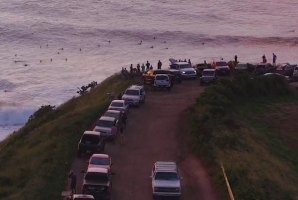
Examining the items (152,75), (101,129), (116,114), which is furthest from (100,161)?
(152,75)

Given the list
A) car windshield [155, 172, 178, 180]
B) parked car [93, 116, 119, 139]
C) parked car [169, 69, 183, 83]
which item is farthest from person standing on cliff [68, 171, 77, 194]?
parked car [169, 69, 183, 83]

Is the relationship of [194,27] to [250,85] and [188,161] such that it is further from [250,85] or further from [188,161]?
[188,161]

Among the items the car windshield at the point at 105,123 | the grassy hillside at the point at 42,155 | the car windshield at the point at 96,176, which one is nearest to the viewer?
the car windshield at the point at 96,176

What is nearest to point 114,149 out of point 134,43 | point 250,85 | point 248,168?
point 248,168

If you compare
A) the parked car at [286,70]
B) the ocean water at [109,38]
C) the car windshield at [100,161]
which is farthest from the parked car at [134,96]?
the ocean water at [109,38]

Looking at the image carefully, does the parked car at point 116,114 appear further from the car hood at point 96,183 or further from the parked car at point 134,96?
the car hood at point 96,183

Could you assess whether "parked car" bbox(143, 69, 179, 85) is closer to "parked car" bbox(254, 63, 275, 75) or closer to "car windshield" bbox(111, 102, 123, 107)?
"parked car" bbox(254, 63, 275, 75)
